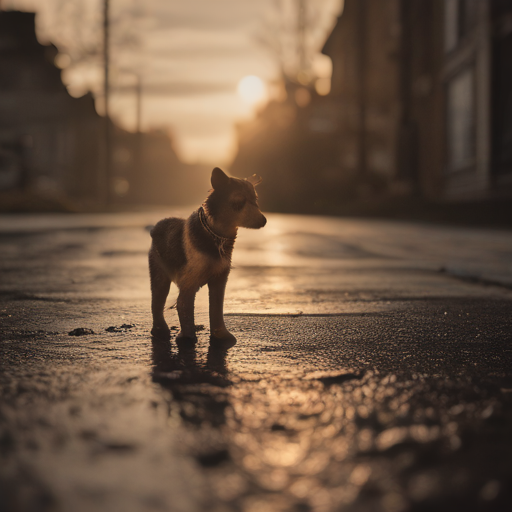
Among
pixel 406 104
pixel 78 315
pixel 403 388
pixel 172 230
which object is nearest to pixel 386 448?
pixel 403 388

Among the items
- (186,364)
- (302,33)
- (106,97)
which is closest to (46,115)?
(106,97)

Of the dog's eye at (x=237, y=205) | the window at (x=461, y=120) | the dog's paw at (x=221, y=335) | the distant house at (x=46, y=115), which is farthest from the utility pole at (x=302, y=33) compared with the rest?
the dog's paw at (x=221, y=335)

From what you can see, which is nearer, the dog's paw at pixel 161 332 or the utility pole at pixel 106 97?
the dog's paw at pixel 161 332

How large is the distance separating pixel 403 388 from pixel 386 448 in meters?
0.72

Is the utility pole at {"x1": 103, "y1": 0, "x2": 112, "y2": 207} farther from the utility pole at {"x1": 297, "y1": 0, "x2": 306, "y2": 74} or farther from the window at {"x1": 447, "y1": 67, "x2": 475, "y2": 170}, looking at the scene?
the window at {"x1": 447, "y1": 67, "x2": 475, "y2": 170}

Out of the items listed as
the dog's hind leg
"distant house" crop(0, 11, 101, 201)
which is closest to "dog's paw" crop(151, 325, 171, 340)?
the dog's hind leg

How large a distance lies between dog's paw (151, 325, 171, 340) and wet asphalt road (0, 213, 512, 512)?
0.06 m

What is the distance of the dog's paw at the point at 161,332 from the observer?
→ 391cm

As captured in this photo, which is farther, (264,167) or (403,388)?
(264,167)

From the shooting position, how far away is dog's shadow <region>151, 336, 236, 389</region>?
2.87 m

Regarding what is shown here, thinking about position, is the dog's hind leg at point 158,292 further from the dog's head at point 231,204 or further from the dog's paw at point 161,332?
the dog's head at point 231,204

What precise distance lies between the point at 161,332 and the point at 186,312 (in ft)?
1.14

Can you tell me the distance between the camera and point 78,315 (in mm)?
4723

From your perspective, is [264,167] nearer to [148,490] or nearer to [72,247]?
[72,247]
